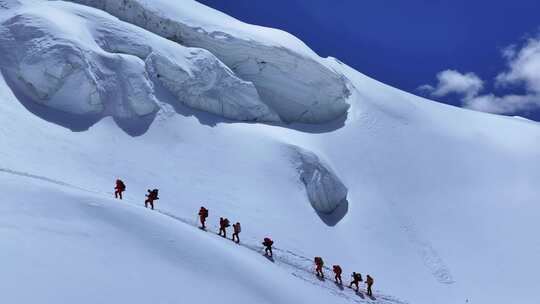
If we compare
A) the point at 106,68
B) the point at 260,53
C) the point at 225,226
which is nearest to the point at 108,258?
the point at 225,226

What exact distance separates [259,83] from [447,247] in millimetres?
15933

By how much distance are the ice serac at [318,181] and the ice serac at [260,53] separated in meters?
7.22

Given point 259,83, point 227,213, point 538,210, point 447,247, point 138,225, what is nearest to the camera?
point 138,225

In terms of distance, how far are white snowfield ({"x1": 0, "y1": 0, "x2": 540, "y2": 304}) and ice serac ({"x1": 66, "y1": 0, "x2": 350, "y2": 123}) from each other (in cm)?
87

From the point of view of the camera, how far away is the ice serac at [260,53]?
39375 mm

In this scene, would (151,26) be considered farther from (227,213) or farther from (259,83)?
(227,213)

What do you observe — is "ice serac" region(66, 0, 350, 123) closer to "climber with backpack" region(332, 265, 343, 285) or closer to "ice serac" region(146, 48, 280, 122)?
"ice serac" region(146, 48, 280, 122)

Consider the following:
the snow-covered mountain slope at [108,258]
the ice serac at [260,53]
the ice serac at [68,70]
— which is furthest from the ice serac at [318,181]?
the snow-covered mountain slope at [108,258]

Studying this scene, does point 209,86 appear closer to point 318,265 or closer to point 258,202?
point 258,202

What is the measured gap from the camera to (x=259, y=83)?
134ft

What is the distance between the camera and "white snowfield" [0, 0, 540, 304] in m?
14.7

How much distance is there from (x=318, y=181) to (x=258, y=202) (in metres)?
4.68

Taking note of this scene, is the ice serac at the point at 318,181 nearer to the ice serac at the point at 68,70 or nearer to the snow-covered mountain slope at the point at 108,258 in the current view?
the ice serac at the point at 68,70

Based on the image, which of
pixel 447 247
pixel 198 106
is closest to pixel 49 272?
pixel 198 106
